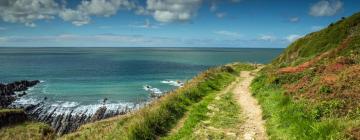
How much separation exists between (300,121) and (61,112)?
4705cm

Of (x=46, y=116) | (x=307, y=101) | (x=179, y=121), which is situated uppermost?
(x=307, y=101)

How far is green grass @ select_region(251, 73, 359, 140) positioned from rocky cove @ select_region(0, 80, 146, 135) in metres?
34.4

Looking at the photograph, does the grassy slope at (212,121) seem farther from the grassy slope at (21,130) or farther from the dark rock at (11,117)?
the dark rock at (11,117)

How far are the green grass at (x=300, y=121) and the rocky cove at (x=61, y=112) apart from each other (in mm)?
34380

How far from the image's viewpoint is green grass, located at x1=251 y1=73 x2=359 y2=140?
10.5 metres

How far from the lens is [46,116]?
50.8 m

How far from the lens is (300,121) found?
1255 cm

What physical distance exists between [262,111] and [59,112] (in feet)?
141

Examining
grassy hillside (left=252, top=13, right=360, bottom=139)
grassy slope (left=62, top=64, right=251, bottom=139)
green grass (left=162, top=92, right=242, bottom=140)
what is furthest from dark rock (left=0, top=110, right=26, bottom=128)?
grassy hillside (left=252, top=13, right=360, bottom=139)

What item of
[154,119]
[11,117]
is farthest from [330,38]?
[11,117]

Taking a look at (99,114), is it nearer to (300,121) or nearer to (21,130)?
(21,130)

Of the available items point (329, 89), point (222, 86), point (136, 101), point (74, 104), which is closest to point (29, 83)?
point (74, 104)

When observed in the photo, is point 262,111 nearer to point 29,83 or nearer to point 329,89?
point 329,89

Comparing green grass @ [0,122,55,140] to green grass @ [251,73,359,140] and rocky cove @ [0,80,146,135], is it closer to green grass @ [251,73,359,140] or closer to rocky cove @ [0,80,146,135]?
rocky cove @ [0,80,146,135]
